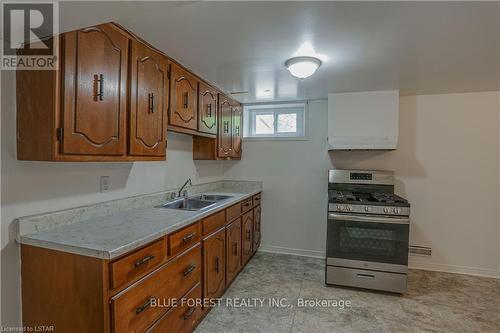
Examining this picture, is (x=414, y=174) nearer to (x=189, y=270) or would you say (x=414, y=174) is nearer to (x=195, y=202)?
(x=195, y=202)

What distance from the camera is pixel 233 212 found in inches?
104

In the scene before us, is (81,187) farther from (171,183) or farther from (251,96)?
(251,96)

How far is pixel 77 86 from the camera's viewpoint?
1298mm

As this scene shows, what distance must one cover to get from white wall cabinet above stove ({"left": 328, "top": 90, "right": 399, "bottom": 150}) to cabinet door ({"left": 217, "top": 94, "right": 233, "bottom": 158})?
1.21 metres

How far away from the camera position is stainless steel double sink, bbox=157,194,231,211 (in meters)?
2.45

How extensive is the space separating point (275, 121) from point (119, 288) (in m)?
2.96

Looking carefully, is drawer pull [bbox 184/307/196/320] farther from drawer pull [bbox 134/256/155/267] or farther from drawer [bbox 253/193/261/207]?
drawer [bbox 253/193/261/207]

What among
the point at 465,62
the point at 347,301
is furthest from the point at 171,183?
the point at 465,62

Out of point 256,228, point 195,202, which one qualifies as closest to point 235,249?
point 195,202

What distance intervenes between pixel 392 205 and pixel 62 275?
2.61 metres

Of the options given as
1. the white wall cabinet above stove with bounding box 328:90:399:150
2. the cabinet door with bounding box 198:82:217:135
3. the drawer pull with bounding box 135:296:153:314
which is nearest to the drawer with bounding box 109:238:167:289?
the drawer pull with bounding box 135:296:153:314

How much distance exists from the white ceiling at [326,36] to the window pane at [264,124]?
3.86ft

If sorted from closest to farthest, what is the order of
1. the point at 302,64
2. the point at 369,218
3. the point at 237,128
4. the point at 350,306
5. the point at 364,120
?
the point at 302,64, the point at 350,306, the point at 369,218, the point at 364,120, the point at 237,128

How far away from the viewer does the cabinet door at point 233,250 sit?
249 cm
